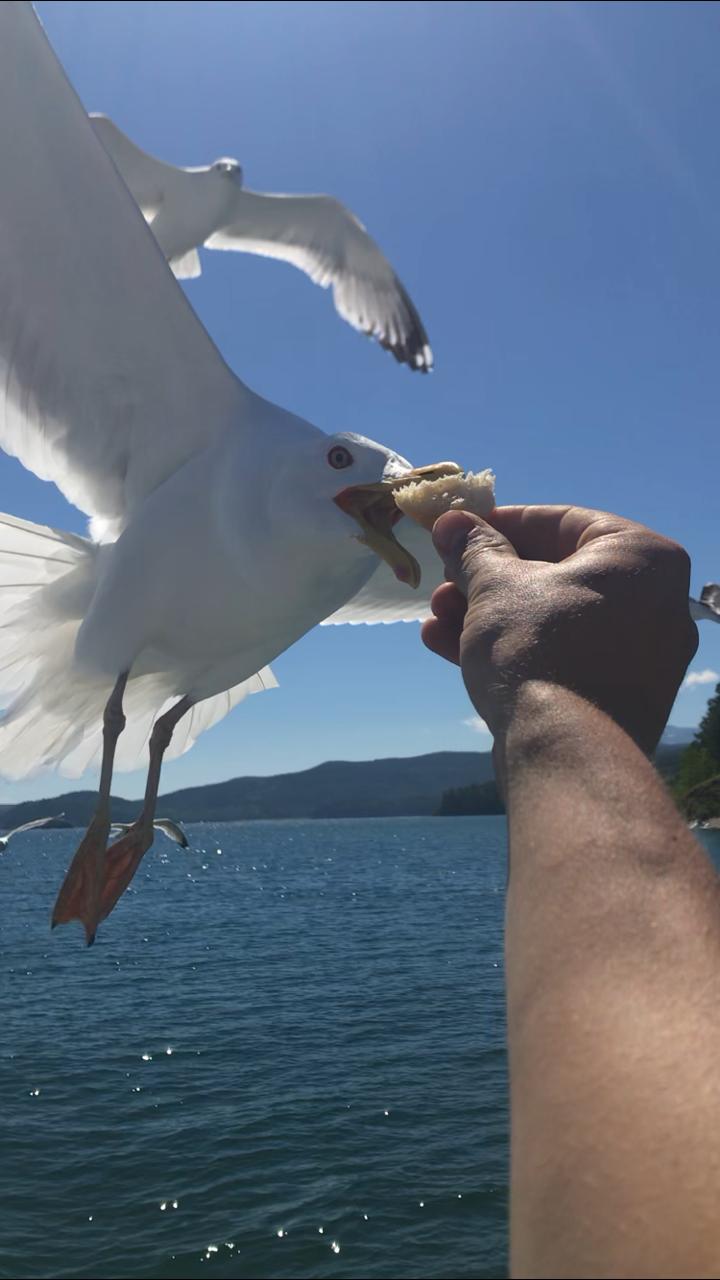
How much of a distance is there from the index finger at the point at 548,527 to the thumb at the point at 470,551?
20cm

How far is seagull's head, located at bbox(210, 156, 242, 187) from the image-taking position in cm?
1159

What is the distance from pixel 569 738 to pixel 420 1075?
10372 millimetres

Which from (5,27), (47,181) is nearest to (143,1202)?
(47,181)

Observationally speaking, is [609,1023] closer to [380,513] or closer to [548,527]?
[548,527]

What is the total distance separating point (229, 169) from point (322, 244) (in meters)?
1.67

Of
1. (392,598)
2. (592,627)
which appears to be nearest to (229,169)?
(392,598)

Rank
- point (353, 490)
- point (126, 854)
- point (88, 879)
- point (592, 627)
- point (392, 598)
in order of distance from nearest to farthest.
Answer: point (592, 627)
point (353, 490)
point (88, 879)
point (126, 854)
point (392, 598)

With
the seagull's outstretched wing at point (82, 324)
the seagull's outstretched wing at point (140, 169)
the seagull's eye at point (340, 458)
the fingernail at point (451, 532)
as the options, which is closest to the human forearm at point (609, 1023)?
the fingernail at point (451, 532)

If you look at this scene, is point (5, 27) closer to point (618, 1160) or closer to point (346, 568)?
point (346, 568)

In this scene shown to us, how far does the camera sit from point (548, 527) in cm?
236

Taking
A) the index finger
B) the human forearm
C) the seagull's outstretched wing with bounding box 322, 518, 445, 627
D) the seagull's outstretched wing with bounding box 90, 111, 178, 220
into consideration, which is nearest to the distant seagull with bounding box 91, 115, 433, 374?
the seagull's outstretched wing with bounding box 90, 111, 178, 220

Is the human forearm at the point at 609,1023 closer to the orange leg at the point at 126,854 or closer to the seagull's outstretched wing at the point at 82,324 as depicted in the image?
the orange leg at the point at 126,854

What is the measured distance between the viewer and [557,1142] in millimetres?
840

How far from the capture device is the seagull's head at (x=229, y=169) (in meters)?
11.6
